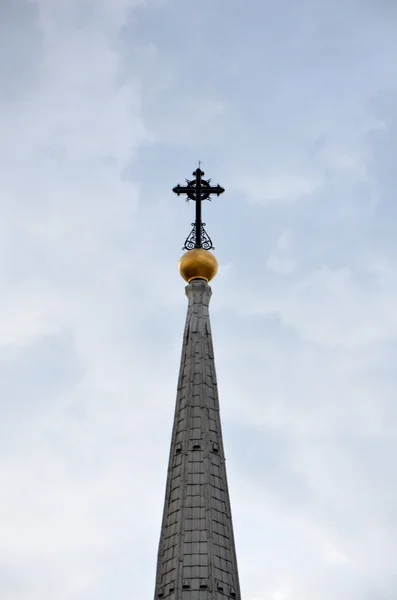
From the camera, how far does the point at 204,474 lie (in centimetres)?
4216

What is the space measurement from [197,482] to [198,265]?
8.09 m

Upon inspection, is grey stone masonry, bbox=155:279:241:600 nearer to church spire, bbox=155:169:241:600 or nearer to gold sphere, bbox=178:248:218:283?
church spire, bbox=155:169:241:600

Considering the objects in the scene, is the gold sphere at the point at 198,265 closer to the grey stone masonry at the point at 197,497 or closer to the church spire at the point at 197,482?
the church spire at the point at 197,482

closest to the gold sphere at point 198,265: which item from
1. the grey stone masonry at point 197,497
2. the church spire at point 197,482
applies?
the church spire at point 197,482

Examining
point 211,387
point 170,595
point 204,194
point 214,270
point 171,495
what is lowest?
point 170,595

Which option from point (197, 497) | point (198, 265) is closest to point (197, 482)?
point (197, 497)

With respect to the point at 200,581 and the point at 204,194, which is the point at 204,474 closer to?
the point at 200,581

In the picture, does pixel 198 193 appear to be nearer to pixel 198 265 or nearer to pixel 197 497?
pixel 198 265

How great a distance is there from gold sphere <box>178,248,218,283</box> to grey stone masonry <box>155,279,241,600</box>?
4.78ft

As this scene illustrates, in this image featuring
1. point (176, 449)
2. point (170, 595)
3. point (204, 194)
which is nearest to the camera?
point (170, 595)

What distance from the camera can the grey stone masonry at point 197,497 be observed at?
131 feet

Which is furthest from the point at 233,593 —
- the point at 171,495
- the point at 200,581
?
the point at 171,495

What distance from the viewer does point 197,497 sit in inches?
1640

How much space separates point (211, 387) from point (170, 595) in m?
7.50
